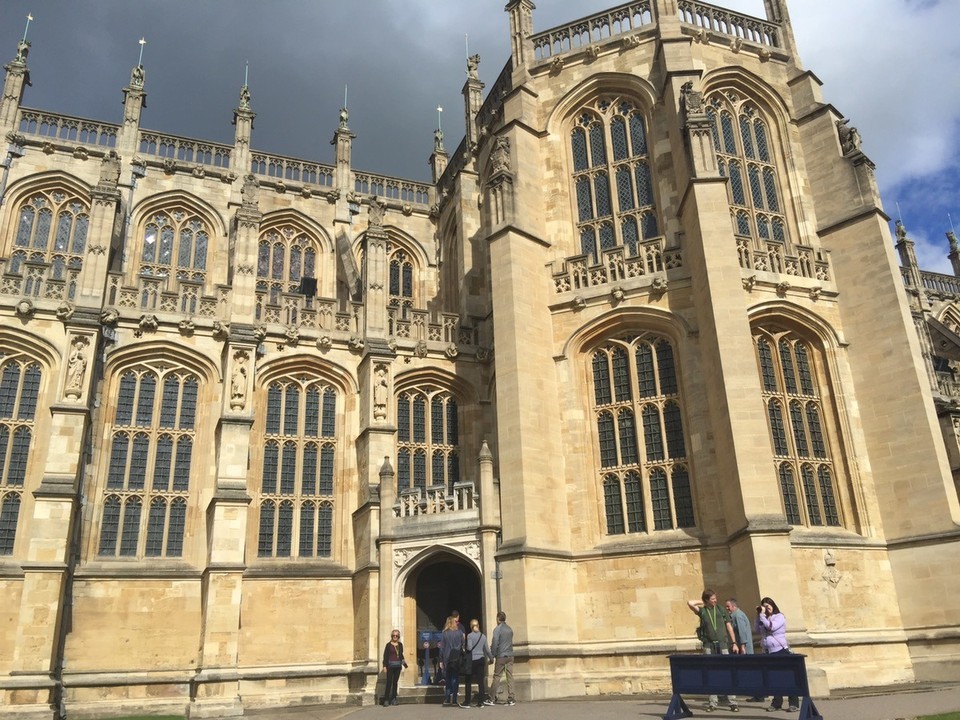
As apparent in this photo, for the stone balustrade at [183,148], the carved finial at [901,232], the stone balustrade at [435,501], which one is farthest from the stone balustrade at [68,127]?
the carved finial at [901,232]

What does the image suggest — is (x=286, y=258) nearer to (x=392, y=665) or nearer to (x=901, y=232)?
(x=392, y=665)

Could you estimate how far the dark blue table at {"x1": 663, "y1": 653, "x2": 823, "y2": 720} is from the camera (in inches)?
364

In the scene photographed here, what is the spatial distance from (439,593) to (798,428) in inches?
376

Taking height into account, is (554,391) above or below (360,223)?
below

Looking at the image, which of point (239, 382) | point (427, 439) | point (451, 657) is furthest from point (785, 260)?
point (239, 382)

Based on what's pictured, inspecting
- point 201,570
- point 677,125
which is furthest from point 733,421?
point 201,570

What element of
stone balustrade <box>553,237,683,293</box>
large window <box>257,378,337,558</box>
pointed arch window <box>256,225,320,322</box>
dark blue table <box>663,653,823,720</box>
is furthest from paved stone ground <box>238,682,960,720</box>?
pointed arch window <box>256,225,320,322</box>

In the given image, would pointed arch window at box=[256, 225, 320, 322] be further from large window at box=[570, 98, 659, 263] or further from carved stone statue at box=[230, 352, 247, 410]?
large window at box=[570, 98, 659, 263]

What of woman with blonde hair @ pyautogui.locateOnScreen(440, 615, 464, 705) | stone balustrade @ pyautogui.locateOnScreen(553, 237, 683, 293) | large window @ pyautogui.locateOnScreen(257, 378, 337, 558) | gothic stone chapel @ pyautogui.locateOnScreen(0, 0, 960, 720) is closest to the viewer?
woman with blonde hair @ pyautogui.locateOnScreen(440, 615, 464, 705)

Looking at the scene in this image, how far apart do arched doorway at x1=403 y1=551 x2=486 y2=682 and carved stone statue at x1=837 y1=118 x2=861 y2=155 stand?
1464cm

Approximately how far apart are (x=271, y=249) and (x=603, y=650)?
17549mm

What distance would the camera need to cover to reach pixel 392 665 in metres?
16.3

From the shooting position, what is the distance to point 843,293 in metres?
19.5

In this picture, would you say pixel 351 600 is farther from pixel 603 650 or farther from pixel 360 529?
pixel 603 650
